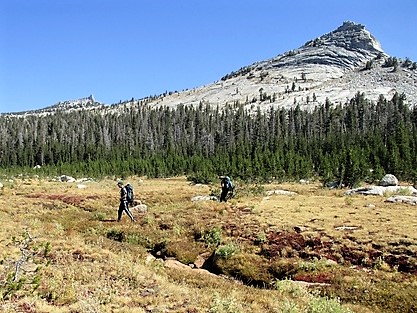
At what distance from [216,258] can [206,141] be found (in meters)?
123

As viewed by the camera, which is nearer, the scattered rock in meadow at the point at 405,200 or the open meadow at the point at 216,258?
the open meadow at the point at 216,258

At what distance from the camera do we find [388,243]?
71.2 ft

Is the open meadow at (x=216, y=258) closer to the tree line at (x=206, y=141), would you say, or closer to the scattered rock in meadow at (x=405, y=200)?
the scattered rock in meadow at (x=405, y=200)

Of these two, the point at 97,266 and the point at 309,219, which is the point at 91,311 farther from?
the point at 309,219

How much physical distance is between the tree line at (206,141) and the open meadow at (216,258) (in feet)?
171

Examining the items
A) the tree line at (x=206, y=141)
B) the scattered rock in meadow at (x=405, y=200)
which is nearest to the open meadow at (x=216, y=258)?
the scattered rock in meadow at (x=405, y=200)

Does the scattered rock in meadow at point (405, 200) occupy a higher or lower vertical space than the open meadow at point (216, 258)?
higher

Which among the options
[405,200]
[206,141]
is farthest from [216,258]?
[206,141]

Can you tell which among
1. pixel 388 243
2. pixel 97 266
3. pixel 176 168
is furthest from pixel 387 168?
pixel 97 266

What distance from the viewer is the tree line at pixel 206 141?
9500cm

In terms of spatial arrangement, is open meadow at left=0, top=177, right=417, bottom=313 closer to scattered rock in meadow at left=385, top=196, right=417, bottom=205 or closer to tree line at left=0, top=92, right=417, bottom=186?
scattered rock in meadow at left=385, top=196, right=417, bottom=205

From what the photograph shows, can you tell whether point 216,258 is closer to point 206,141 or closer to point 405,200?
point 405,200

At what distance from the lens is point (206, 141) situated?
143750 millimetres

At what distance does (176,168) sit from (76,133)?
65.1 meters
